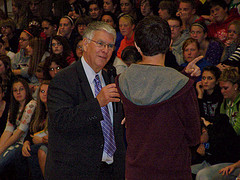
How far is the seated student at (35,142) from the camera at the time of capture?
4.66 metres

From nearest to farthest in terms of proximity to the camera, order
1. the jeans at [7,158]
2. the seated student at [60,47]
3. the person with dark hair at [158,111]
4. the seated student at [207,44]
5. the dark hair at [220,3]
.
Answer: the person with dark hair at [158,111]
the jeans at [7,158]
the seated student at [207,44]
the dark hair at [220,3]
the seated student at [60,47]

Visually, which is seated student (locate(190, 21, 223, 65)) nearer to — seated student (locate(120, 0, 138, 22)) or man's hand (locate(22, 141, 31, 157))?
seated student (locate(120, 0, 138, 22))

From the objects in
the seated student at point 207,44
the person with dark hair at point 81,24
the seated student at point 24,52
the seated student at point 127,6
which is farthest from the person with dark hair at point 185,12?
the seated student at point 24,52

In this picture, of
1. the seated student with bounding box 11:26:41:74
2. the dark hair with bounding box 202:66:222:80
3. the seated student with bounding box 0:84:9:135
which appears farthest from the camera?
the seated student with bounding box 11:26:41:74

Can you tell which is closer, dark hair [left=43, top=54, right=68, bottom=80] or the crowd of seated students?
the crowd of seated students

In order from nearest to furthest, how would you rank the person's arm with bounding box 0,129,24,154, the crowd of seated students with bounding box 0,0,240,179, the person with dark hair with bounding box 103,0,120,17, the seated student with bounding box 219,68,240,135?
the seated student with bounding box 219,68,240,135
the crowd of seated students with bounding box 0,0,240,179
the person's arm with bounding box 0,129,24,154
the person with dark hair with bounding box 103,0,120,17

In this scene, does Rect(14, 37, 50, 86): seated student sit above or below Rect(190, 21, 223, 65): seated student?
below

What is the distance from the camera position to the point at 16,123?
17.3ft

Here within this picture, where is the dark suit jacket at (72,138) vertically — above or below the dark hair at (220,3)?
below

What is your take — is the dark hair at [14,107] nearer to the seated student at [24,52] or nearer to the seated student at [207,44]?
the seated student at [24,52]

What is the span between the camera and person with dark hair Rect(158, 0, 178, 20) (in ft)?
21.4

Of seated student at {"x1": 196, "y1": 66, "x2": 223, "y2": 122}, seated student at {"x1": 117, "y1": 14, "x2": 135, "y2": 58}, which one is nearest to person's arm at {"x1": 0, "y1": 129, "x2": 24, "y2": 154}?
seated student at {"x1": 117, "y1": 14, "x2": 135, "y2": 58}

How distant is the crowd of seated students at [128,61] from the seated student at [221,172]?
0.06ft

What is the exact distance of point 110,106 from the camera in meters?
2.75
